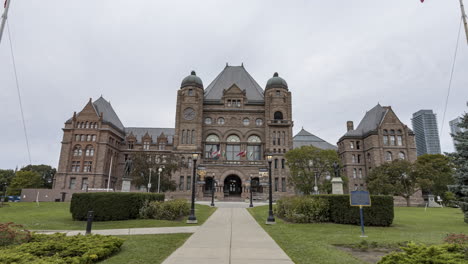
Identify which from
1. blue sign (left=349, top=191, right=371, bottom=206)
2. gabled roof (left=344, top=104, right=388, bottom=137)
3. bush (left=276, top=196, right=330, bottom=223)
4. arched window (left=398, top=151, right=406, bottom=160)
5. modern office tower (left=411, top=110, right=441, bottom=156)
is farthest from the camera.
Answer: modern office tower (left=411, top=110, right=441, bottom=156)

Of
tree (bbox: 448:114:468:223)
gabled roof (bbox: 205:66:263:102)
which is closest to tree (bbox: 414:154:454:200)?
tree (bbox: 448:114:468:223)

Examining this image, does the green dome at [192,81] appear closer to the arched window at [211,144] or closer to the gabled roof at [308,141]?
the arched window at [211,144]

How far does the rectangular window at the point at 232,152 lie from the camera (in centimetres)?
5666

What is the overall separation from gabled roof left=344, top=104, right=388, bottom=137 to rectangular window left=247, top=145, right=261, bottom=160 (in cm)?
2387

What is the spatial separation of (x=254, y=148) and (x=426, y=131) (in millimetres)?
77257

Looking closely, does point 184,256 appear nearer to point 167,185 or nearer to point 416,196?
point 167,185

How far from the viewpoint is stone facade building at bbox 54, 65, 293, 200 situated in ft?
174

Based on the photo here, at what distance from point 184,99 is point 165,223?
4386 centimetres

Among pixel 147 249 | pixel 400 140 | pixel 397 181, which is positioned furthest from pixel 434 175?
pixel 147 249

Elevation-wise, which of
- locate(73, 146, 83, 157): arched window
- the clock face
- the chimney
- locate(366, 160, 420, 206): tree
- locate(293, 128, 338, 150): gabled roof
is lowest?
locate(366, 160, 420, 206): tree

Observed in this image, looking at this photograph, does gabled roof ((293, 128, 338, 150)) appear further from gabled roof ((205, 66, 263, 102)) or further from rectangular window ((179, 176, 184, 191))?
rectangular window ((179, 176, 184, 191))

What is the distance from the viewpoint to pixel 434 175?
43656 mm

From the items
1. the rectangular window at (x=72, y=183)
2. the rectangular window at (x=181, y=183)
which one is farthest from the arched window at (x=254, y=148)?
the rectangular window at (x=72, y=183)

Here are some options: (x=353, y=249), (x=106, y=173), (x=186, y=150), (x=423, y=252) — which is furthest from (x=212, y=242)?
(x=106, y=173)
